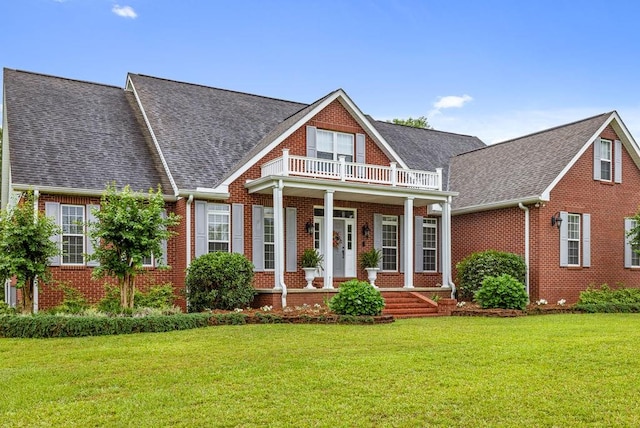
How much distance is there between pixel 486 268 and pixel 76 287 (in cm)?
1200

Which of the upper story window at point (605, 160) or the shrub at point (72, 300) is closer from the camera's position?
the shrub at point (72, 300)

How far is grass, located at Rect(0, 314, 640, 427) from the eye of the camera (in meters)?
6.09

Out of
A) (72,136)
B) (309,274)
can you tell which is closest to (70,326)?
(309,274)

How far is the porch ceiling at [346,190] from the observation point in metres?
17.6

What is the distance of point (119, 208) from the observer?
547 inches

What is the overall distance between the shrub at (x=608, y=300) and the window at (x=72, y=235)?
553 inches

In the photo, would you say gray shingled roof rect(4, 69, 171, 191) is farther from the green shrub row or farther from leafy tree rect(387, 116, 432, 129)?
leafy tree rect(387, 116, 432, 129)

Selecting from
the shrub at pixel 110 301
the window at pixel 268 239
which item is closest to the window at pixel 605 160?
the window at pixel 268 239

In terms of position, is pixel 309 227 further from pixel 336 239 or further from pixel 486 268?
pixel 486 268

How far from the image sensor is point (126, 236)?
1365 centimetres

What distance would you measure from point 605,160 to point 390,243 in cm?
799

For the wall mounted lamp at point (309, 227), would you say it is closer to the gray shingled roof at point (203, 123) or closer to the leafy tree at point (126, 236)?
the gray shingled roof at point (203, 123)

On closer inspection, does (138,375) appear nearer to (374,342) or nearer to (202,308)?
(374,342)

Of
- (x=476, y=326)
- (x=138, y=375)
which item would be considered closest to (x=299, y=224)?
(x=476, y=326)
